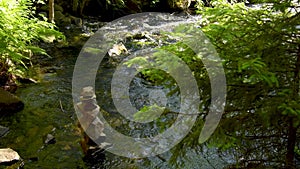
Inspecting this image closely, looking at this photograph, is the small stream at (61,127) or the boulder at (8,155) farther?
the small stream at (61,127)

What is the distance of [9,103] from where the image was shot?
6484 mm

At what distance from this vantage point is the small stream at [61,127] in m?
4.98

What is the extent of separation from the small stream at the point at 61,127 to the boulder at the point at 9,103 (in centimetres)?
17

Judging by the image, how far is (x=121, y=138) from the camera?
18.7 ft

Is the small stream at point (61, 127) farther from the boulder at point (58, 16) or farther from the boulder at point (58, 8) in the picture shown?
the boulder at point (58, 8)

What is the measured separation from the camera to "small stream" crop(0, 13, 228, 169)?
196 inches

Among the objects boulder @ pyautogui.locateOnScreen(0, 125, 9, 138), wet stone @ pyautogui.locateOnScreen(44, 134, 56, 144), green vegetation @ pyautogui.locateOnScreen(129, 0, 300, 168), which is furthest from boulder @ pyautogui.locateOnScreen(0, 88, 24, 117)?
green vegetation @ pyautogui.locateOnScreen(129, 0, 300, 168)

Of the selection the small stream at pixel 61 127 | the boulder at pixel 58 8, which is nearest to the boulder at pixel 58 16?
the boulder at pixel 58 8

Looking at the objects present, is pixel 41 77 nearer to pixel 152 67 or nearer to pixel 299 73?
pixel 152 67

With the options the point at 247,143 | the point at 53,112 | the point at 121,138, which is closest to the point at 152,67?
the point at 247,143

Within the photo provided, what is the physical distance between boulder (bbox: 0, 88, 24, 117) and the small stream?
17cm

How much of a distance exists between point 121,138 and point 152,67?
2.64 meters

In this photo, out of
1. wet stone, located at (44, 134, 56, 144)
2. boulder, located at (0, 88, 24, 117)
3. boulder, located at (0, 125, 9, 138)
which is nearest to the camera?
wet stone, located at (44, 134, 56, 144)

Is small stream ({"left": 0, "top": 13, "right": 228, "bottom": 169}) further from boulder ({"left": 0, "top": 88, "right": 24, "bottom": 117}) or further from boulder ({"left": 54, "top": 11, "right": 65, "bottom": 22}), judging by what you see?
boulder ({"left": 54, "top": 11, "right": 65, "bottom": 22})
